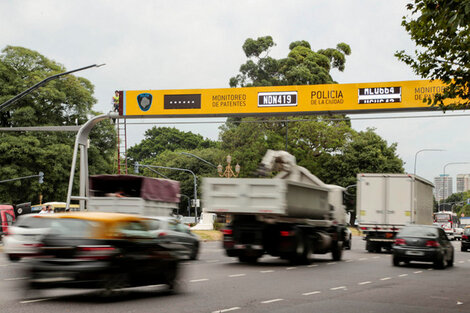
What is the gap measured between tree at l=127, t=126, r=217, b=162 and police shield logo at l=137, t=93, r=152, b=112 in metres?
81.0

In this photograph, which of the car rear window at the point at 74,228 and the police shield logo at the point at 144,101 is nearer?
the car rear window at the point at 74,228

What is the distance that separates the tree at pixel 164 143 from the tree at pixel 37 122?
56291 mm

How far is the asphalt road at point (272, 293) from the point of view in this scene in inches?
468

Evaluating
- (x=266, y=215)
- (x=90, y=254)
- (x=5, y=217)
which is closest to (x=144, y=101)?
(x=5, y=217)

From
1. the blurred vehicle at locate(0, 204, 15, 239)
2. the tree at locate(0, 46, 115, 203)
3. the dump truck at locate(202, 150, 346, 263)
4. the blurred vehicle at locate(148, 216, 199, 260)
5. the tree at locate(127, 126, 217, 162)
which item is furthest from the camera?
the tree at locate(127, 126, 217, 162)

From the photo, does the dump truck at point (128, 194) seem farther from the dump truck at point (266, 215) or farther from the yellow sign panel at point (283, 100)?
the dump truck at point (266, 215)

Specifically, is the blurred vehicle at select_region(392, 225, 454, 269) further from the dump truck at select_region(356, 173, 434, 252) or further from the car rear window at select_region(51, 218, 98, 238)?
the car rear window at select_region(51, 218, 98, 238)

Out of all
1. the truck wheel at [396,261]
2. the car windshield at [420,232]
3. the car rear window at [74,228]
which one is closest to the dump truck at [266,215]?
→ the truck wheel at [396,261]

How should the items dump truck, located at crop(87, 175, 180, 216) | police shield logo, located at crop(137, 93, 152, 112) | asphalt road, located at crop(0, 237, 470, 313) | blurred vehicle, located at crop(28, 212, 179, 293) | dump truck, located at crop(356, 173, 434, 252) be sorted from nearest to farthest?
blurred vehicle, located at crop(28, 212, 179, 293) → asphalt road, located at crop(0, 237, 470, 313) → dump truck, located at crop(87, 175, 180, 216) → dump truck, located at crop(356, 173, 434, 252) → police shield logo, located at crop(137, 93, 152, 112)

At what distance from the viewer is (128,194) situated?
1163 inches

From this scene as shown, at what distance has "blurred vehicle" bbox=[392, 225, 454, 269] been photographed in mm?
23578

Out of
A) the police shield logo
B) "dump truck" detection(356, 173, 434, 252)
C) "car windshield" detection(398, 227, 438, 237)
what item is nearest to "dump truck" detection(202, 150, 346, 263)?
"car windshield" detection(398, 227, 438, 237)

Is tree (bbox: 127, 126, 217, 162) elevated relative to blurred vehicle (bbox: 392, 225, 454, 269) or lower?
elevated

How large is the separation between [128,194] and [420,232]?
11959mm
